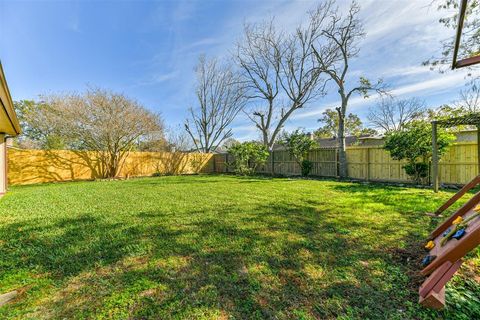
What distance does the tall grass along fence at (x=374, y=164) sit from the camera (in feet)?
23.2

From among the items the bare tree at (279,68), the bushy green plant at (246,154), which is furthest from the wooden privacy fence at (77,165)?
the bare tree at (279,68)

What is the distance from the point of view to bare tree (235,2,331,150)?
14.1 meters

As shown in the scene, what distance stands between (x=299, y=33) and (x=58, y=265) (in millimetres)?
16109

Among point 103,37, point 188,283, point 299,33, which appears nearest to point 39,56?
point 103,37

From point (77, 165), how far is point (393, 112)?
30.4m

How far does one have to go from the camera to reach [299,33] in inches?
547

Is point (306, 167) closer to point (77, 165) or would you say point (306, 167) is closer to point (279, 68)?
point (279, 68)

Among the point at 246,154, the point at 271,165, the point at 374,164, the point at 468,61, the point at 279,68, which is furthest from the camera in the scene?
the point at 279,68

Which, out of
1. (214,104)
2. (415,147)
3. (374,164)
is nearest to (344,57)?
(374,164)

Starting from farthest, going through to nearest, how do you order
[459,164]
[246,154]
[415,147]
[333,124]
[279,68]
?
[333,124], [279,68], [246,154], [415,147], [459,164]

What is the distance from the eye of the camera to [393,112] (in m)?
24.5

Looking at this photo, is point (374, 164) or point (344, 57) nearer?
point (374, 164)

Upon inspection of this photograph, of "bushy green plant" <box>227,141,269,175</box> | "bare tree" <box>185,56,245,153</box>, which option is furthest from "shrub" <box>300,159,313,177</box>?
Answer: "bare tree" <box>185,56,245,153</box>

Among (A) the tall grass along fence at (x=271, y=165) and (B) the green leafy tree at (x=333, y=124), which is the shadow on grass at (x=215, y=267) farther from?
(B) the green leafy tree at (x=333, y=124)
